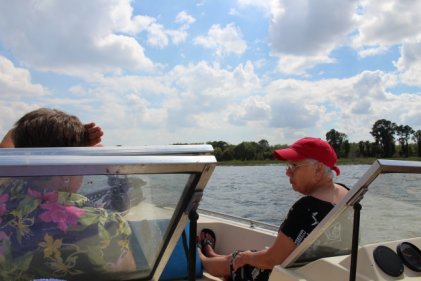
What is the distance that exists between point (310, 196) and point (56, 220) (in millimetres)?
1318

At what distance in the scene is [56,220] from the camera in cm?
122

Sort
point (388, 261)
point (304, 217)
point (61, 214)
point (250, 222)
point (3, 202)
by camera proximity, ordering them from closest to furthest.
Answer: point (3, 202)
point (61, 214)
point (388, 261)
point (304, 217)
point (250, 222)

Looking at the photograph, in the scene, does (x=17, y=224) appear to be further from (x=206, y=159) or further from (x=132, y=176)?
(x=206, y=159)

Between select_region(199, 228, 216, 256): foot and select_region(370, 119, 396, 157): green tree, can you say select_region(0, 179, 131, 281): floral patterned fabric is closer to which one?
select_region(199, 228, 216, 256): foot

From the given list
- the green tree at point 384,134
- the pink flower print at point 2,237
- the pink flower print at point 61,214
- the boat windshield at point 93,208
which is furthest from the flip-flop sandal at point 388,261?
the green tree at point 384,134

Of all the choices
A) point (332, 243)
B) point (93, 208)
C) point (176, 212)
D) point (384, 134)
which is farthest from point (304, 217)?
point (384, 134)

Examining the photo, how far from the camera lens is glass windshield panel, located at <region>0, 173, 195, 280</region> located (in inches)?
45.1

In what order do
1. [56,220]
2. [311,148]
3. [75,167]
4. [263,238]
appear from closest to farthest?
[75,167]
[56,220]
[311,148]
[263,238]

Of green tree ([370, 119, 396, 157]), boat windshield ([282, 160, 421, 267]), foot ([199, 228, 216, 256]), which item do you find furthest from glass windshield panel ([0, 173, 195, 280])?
green tree ([370, 119, 396, 157])

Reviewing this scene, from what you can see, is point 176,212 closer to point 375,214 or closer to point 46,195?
point 46,195

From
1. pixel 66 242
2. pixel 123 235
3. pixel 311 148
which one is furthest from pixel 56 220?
pixel 311 148

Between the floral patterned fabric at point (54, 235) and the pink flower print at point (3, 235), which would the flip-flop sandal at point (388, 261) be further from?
the pink flower print at point (3, 235)

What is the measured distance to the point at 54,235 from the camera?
1236 mm

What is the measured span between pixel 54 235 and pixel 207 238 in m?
2.37
